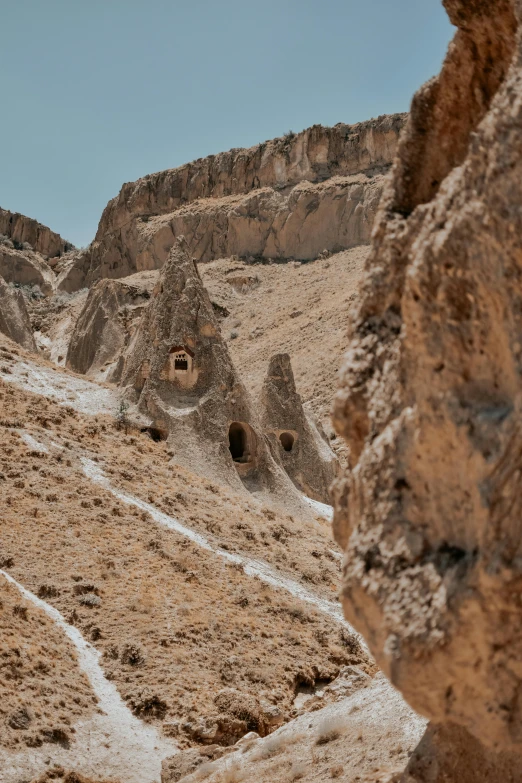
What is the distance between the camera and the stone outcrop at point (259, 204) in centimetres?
7250

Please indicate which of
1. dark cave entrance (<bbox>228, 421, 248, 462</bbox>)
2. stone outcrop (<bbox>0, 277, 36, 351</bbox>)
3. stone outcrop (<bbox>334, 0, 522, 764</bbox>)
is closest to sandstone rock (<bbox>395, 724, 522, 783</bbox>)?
→ stone outcrop (<bbox>334, 0, 522, 764</bbox>)

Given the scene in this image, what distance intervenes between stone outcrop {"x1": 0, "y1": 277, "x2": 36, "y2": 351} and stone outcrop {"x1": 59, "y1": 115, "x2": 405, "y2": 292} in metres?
34.9

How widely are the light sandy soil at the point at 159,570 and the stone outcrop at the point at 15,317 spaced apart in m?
15.6

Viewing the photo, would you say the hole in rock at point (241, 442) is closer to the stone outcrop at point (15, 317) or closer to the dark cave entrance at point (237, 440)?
the dark cave entrance at point (237, 440)

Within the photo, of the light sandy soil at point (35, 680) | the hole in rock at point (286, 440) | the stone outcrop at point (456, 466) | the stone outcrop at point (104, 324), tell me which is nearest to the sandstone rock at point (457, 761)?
the stone outcrop at point (456, 466)

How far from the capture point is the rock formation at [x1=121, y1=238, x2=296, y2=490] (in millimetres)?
24719

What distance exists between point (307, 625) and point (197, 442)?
8393mm

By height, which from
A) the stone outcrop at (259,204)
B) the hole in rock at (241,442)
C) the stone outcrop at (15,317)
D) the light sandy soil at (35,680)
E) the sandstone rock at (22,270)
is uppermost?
the stone outcrop at (259,204)

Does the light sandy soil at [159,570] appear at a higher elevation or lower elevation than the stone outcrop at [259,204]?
lower

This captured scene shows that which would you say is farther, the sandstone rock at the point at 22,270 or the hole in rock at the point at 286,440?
the sandstone rock at the point at 22,270

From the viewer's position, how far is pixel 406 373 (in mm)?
5297

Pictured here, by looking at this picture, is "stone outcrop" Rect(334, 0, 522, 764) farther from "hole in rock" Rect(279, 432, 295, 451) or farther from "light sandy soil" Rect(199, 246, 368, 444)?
"light sandy soil" Rect(199, 246, 368, 444)

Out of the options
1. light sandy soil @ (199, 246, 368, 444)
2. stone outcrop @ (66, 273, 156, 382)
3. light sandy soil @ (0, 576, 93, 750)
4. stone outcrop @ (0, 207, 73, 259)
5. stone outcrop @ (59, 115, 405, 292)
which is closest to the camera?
light sandy soil @ (0, 576, 93, 750)

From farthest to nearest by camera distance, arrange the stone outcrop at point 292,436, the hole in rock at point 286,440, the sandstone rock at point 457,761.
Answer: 1. the hole in rock at point 286,440
2. the stone outcrop at point 292,436
3. the sandstone rock at point 457,761
